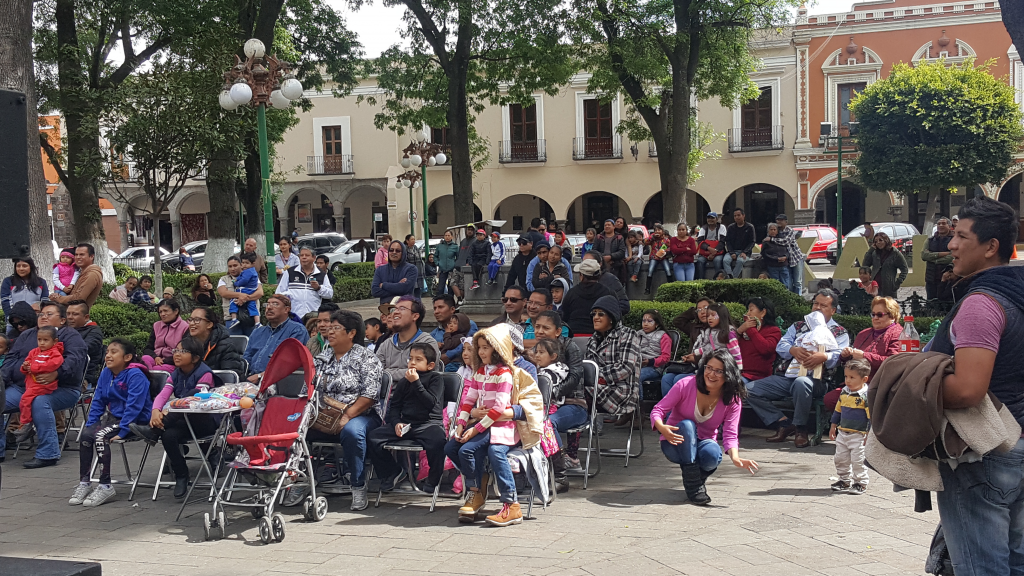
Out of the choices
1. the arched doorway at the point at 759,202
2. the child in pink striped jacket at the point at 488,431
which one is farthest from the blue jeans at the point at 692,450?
the arched doorway at the point at 759,202

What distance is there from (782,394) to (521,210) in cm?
3342

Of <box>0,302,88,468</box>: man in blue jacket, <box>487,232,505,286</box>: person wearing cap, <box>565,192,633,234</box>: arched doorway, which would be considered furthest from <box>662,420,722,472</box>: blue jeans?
<box>565,192,633,234</box>: arched doorway

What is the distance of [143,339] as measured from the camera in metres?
11.3

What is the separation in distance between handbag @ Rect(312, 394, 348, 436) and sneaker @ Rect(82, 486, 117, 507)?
5.93 feet

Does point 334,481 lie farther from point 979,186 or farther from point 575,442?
point 979,186

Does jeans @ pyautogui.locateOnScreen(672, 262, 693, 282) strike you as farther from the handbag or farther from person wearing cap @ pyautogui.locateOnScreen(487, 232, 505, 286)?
the handbag

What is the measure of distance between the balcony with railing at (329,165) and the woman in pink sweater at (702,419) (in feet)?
117

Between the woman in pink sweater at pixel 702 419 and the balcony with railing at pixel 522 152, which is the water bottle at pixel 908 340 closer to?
the woman in pink sweater at pixel 702 419

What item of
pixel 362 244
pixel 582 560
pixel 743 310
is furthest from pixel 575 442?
pixel 362 244

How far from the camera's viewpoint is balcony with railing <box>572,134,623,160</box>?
3828 cm

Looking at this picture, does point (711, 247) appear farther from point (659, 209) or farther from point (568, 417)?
point (659, 209)

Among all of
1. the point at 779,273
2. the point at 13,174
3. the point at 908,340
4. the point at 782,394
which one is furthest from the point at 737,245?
the point at 13,174

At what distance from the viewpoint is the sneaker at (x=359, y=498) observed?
6.93 meters

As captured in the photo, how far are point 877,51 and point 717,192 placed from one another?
26.8 feet
